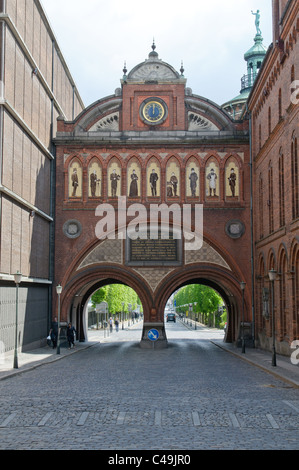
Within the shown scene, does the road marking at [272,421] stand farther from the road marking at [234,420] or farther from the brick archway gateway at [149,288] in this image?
the brick archway gateway at [149,288]

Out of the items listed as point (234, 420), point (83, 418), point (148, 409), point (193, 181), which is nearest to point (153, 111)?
point (193, 181)

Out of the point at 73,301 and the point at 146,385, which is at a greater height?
the point at 73,301

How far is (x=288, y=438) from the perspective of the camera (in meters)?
10.4

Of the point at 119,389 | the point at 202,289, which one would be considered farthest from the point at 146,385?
the point at 202,289

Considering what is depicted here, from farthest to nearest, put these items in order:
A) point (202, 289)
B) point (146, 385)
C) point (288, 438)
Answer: point (202, 289) < point (146, 385) < point (288, 438)

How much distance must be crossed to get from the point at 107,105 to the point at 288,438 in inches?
1190

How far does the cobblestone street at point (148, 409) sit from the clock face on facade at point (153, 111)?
1906 cm

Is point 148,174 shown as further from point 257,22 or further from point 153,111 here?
point 257,22

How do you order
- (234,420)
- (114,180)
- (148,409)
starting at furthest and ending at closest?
1. (114,180)
2. (148,409)
3. (234,420)

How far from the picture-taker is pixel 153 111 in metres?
37.6

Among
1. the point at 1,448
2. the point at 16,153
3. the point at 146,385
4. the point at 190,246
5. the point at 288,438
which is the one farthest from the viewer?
the point at 190,246

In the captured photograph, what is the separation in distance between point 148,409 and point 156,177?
24.4m

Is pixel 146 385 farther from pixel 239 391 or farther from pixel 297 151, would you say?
pixel 297 151

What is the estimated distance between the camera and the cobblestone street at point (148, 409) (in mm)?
10180
